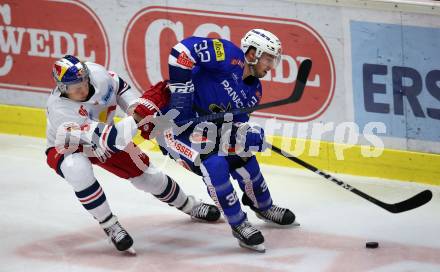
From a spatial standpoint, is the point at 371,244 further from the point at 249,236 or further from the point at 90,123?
the point at 90,123

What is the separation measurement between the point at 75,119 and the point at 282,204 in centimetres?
148

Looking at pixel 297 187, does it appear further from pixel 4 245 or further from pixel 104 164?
pixel 4 245


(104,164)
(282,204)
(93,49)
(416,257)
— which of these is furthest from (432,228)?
(93,49)

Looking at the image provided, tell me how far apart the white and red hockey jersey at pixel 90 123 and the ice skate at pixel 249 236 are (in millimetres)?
706

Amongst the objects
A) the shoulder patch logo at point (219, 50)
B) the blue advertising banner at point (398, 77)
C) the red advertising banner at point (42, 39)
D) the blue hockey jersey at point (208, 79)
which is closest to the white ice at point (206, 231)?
the blue advertising banner at point (398, 77)

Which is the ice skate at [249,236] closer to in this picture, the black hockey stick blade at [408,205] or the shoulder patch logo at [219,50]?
the black hockey stick blade at [408,205]

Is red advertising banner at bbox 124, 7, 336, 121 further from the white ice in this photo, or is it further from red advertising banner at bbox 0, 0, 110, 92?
the white ice

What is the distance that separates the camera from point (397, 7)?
20.6 ft

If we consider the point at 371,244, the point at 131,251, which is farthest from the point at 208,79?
the point at 371,244

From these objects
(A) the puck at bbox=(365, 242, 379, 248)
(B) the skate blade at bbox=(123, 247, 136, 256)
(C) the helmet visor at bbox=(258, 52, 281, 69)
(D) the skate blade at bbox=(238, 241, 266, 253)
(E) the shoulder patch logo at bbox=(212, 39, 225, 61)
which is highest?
(E) the shoulder patch logo at bbox=(212, 39, 225, 61)

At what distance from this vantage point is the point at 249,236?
535 centimetres

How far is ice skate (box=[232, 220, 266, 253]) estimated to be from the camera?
17.6ft

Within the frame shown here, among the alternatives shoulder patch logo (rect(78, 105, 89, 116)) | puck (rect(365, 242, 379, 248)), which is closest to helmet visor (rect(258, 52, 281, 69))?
shoulder patch logo (rect(78, 105, 89, 116))

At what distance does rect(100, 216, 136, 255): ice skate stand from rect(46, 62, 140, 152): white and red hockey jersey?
374 mm
